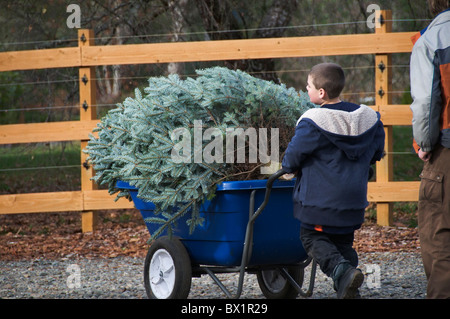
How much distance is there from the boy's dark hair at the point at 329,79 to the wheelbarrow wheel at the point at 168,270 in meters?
1.21

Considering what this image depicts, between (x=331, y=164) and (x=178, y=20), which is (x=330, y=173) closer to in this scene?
(x=331, y=164)

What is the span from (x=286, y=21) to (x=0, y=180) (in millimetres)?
5539

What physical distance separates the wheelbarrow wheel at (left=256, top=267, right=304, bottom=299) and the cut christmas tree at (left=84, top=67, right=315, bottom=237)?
807 mm

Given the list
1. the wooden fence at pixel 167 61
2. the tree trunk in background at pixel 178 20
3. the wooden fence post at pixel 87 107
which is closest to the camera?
the wooden fence at pixel 167 61

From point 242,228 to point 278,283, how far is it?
88 centimetres

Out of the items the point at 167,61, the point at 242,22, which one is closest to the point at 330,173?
the point at 167,61

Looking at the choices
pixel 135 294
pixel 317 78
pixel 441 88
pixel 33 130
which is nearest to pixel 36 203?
pixel 33 130

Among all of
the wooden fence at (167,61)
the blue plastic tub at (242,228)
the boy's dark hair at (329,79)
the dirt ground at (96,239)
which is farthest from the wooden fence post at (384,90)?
the boy's dark hair at (329,79)

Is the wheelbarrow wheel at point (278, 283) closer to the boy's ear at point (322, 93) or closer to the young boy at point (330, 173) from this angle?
the young boy at point (330, 173)

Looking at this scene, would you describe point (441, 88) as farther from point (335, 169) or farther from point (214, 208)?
point (214, 208)

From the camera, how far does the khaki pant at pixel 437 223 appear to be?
3.07m

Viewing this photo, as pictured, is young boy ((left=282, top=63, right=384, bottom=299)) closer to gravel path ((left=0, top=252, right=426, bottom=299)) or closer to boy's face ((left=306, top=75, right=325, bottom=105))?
boy's face ((left=306, top=75, right=325, bottom=105))

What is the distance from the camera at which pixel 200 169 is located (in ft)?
11.6
